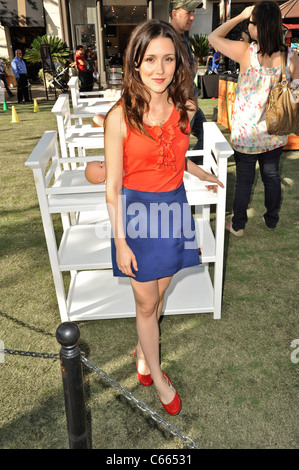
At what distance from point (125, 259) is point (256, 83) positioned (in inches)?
88.8

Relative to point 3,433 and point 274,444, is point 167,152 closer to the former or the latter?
point 274,444

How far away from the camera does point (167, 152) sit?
5.62 feet

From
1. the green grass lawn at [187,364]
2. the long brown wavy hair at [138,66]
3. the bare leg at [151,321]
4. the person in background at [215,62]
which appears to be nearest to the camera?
the long brown wavy hair at [138,66]

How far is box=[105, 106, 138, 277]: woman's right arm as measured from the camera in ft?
5.33

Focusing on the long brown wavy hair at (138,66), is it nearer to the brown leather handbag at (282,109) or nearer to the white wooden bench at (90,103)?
the brown leather handbag at (282,109)

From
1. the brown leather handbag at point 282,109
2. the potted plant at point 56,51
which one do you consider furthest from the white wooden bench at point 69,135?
the potted plant at point 56,51

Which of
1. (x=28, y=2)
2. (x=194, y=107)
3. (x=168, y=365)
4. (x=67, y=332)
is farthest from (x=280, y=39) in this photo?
(x=28, y=2)

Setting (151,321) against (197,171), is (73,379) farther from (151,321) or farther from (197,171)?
(197,171)

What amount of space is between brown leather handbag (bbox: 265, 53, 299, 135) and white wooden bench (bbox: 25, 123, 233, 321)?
557 mm

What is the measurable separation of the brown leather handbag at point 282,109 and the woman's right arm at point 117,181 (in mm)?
1975

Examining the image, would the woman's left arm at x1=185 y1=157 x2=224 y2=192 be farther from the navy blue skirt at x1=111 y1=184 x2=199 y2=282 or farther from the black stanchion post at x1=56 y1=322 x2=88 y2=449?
the black stanchion post at x1=56 y1=322 x2=88 y2=449

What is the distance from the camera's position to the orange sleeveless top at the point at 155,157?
1.65 m

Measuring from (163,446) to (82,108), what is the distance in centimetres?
429

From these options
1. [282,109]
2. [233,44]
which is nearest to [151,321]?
[282,109]
